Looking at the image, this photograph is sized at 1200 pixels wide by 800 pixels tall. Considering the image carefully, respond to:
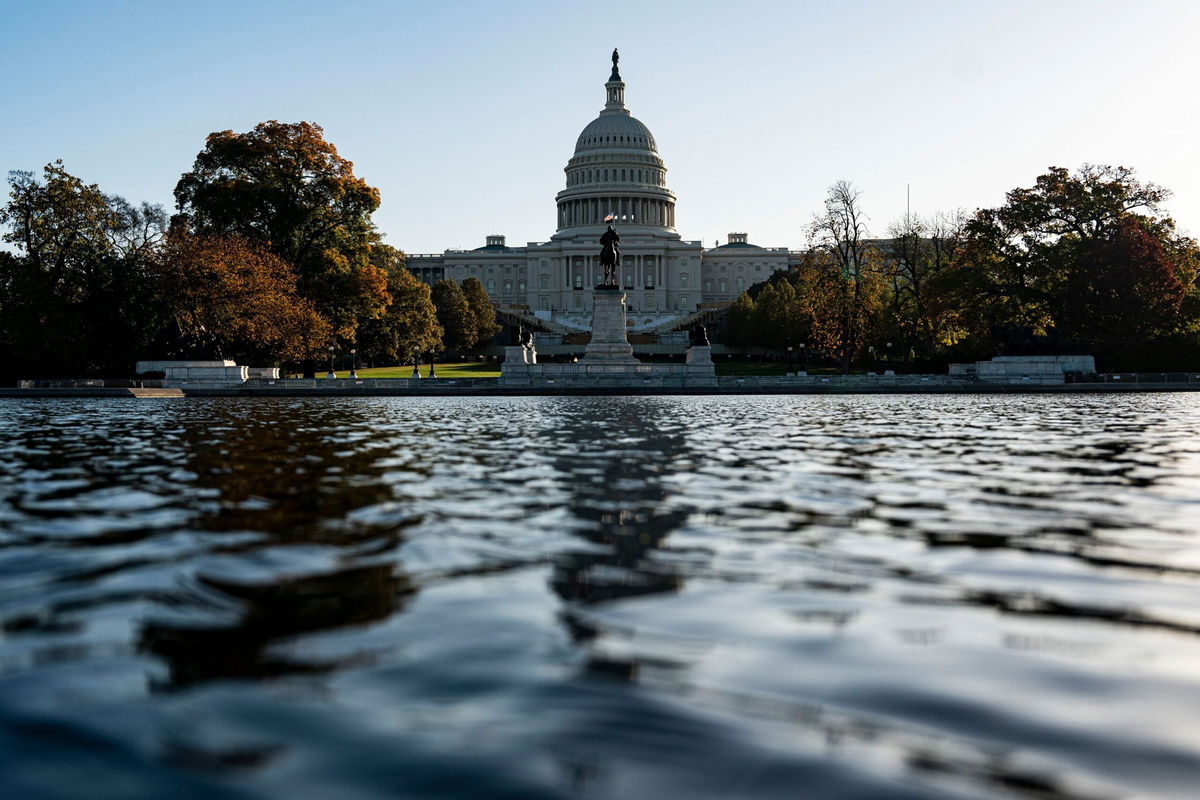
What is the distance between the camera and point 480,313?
117m

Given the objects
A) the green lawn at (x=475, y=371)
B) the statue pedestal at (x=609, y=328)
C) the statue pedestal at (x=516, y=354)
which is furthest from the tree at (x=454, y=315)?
the statue pedestal at (x=516, y=354)

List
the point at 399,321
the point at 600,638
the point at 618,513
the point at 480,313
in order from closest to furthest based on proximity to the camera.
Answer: the point at 600,638 < the point at 618,513 < the point at 399,321 < the point at 480,313

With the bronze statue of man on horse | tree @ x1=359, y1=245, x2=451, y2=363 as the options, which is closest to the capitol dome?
tree @ x1=359, y1=245, x2=451, y2=363

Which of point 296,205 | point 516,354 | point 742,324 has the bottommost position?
point 516,354

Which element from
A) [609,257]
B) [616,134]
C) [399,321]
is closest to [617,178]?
[616,134]

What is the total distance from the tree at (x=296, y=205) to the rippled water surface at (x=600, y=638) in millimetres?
50488

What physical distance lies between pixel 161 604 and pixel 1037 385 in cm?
5401

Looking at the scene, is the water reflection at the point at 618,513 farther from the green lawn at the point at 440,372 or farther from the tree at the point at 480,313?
the tree at the point at 480,313

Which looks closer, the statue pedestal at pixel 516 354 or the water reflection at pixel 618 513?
the water reflection at pixel 618 513

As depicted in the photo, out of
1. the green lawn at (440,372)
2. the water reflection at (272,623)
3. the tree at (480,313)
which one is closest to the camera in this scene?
the water reflection at (272,623)

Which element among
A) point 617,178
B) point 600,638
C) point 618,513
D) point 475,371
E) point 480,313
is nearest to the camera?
point 600,638

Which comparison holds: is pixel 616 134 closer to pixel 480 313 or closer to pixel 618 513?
pixel 480 313

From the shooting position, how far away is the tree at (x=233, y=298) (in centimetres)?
5516

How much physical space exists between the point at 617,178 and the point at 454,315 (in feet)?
266
